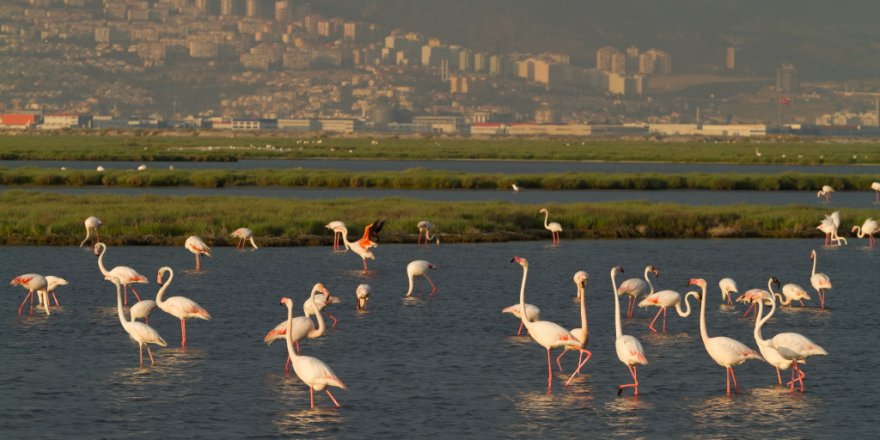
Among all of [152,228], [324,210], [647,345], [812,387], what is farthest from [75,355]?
[324,210]

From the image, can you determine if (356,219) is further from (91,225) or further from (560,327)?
(560,327)

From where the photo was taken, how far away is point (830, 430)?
2005 cm

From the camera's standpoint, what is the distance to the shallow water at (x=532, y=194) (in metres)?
73.4

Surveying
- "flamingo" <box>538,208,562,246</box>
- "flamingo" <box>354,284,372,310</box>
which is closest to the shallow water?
"flamingo" <box>538,208,562,246</box>

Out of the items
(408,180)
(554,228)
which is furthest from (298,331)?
(408,180)

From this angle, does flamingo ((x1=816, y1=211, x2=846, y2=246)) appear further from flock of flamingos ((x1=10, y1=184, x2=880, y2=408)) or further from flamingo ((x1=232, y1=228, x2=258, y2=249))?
flamingo ((x1=232, y1=228, x2=258, y2=249))

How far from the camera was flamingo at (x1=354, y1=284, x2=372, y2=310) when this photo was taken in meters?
30.1

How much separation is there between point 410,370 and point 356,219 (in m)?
26.8

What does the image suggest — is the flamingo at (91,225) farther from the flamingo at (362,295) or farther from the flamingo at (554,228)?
the flamingo at (554,228)

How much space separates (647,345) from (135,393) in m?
9.90

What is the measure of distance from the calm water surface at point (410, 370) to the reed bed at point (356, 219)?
8202mm

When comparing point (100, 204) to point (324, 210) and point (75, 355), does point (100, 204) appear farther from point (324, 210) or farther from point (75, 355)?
point (75, 355)

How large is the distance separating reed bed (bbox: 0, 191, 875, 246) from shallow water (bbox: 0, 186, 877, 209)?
12.7 m

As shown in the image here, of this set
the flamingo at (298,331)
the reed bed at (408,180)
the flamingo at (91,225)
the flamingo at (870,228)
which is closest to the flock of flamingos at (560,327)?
the flamingo at (298,331)
